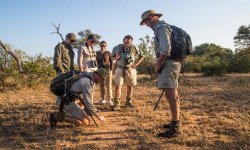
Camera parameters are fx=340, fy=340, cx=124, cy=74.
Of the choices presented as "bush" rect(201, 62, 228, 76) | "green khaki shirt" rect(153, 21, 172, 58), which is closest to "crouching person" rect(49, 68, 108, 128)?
"green khaki shirt" rect(153, 21, 172, 58)

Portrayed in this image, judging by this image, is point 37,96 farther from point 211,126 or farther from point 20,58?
point 211,126

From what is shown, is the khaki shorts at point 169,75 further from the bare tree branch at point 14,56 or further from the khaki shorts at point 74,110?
the bare tree branch at point 14,56

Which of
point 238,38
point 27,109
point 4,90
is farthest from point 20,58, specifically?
point 238,38

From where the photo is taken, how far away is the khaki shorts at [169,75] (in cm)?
529

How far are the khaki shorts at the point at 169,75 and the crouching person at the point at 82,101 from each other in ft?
3.53

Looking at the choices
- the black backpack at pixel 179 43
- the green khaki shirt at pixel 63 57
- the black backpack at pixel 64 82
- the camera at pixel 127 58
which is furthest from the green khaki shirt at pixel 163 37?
the camera at pixel 127 58

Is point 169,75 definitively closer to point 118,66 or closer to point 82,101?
point 82,101

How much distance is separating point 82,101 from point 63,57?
1.44m

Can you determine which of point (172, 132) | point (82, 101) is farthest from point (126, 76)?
point (172, 132)

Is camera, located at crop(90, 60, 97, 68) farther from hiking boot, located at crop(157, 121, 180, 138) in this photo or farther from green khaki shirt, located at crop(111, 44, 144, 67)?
hiking boot, located at crop(157, 121, 180, 138)

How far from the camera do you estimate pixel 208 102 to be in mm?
8656

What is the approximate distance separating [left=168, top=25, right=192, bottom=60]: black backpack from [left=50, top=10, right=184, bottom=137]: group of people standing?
106 mm

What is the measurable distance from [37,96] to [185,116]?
5408 millimetres

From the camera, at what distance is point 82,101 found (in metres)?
5.97
